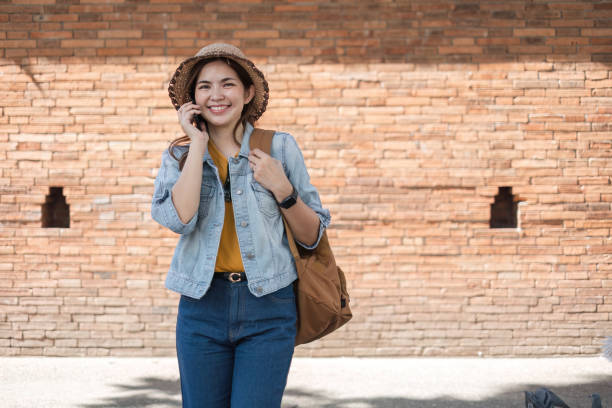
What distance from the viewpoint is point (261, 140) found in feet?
6.71

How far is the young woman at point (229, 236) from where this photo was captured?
1857mm

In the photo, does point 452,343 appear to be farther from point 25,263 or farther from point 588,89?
point 25,263

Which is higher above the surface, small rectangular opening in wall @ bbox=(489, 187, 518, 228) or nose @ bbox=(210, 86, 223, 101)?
nose @ bbox=(210, 86, 223, 101)

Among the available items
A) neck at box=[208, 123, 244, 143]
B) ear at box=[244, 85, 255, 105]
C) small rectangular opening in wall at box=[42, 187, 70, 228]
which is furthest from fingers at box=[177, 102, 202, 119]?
small rectangular opening in wall at box=[42, 187, 70, 228]

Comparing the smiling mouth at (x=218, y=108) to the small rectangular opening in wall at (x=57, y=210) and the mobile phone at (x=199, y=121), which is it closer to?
the mobile phone at (x=199, y=121)

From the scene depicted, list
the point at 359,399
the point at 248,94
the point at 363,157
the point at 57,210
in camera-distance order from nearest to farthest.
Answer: the point at 248,94 < the point at 359,399 < the point at 363,157 < the point at 57,210

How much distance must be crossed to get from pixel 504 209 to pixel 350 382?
2.34 meters

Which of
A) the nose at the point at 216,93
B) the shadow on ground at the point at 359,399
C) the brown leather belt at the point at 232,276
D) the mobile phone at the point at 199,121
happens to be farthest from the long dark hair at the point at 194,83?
the shadow on ground at the point at 359,399

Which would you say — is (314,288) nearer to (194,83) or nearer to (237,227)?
(237,227)

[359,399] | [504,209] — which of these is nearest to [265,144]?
[359,399]

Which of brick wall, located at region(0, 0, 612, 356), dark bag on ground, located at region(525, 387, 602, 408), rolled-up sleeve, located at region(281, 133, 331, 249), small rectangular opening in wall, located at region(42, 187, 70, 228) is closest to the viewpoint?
rolled-up sleeve, located at region(281, 133, 331, 249)

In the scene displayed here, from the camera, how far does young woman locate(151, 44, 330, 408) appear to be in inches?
73.1

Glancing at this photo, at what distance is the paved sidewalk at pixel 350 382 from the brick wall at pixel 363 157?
0.23 metres

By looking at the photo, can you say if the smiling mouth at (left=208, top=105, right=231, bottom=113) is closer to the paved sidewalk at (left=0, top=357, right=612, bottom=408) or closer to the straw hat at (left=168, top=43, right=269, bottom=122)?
the straw hat at (left=168, top=43, right=269, bottom=122)
